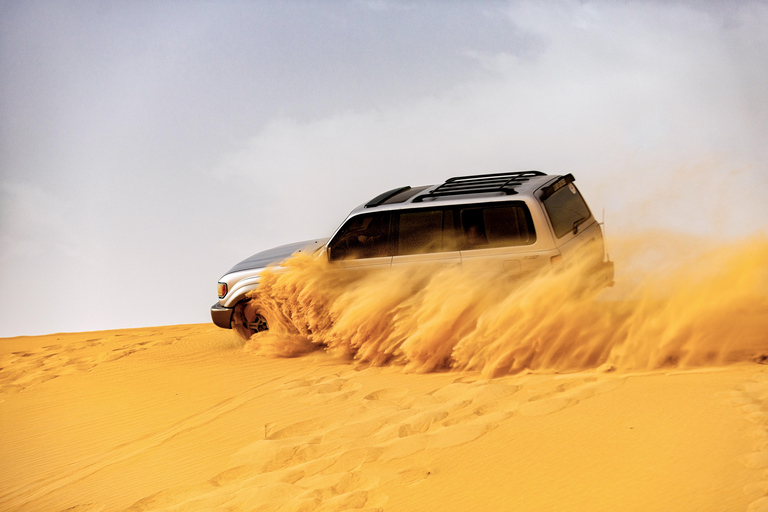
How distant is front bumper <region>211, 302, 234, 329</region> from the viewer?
8867 mm

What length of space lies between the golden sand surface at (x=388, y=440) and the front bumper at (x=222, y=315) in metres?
0.74

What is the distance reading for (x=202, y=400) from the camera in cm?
722

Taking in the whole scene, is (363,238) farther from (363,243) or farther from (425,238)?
(425,238)

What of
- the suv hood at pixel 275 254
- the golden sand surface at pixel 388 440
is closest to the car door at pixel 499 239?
the golden sand surface at pixel 388 440

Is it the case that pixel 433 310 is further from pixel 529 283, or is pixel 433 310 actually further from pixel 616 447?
pixel 616 447

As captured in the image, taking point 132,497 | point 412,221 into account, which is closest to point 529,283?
point 412,221

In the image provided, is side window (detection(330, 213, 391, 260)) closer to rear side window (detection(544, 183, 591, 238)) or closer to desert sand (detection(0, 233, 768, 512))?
desert sand (detection(0, 233, 768, 512))

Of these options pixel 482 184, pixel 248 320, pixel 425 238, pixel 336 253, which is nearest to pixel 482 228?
pixel 425 238

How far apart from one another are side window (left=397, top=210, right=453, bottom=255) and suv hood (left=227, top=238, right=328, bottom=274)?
1.57 metres

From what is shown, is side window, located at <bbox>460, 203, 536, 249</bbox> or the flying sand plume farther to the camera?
side window, located at <bbox>460, 203, 536, 249</bbox>

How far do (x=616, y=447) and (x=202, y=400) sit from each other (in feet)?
14.8

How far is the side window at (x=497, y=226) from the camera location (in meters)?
7.23

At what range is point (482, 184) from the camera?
8.12 meters

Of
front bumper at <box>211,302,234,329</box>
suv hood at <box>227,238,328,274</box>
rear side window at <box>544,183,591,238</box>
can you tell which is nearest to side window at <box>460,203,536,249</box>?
rear side window at <box>544,183,591,238</box>
